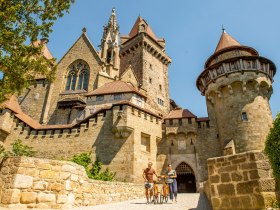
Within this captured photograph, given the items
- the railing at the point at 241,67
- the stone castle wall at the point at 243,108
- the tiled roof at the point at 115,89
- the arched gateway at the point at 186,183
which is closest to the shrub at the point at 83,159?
the tiled roof at the point at 115,89

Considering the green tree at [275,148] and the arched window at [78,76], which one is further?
the arched window at [78,76]

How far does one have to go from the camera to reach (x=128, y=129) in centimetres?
1767

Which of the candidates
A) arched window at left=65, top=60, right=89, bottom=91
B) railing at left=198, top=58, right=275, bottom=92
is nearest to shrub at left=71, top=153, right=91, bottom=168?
arched window at left=65, top=60, right=89, bottom=91

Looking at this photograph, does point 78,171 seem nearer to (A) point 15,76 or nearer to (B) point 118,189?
(B) point 118,189

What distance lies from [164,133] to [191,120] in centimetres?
280

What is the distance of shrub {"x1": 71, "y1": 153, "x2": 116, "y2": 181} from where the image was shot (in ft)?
52.9

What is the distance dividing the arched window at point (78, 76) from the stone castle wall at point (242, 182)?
23695 mm

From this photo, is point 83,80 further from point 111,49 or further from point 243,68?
point 243,68

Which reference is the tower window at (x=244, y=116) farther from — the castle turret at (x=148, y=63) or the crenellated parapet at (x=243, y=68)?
the castle turret at (x=148, y=63)

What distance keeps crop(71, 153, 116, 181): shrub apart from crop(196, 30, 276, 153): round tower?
388 inches

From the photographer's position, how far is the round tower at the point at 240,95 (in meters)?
18.0

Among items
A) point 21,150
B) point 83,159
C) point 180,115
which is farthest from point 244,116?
point 21,150

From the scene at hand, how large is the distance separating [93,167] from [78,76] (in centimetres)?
1462

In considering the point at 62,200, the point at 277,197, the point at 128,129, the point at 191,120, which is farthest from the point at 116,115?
the point at 277,197
